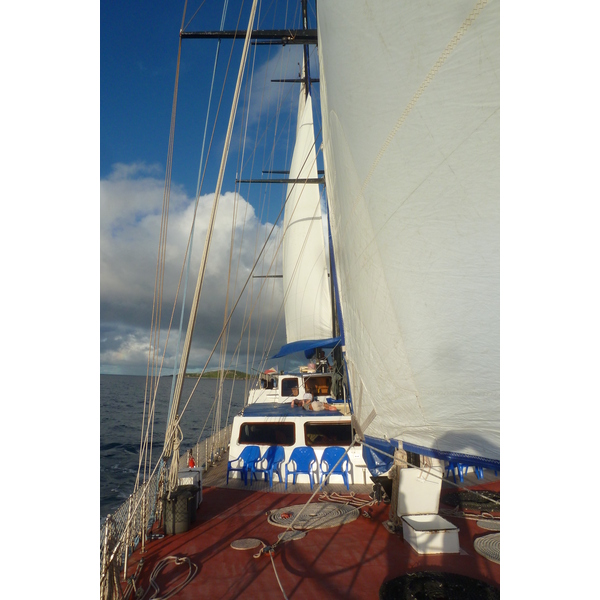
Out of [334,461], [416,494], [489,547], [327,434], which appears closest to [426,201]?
[416,494]

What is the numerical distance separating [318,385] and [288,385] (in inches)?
47.6

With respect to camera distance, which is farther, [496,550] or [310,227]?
[310,227]

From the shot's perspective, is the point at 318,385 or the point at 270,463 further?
the point at 318,385

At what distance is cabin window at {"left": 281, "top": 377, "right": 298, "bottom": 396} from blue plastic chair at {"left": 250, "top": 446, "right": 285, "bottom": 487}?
4.95 metres

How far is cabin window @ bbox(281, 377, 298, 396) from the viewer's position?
45.6ft

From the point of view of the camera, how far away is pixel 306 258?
62.1 feet

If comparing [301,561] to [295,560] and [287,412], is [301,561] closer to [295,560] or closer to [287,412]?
[295,560]

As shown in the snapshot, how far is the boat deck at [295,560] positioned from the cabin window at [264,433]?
2.11 meters

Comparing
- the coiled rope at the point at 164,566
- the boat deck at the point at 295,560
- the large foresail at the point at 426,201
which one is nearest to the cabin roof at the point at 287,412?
the boat deck at the point at 295,560

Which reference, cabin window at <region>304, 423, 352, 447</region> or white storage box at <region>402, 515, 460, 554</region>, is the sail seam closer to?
white storage box at <region>402, 515, 460, 554</region>

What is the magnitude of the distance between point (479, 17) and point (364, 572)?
5.40 meters

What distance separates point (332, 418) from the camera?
352 inches

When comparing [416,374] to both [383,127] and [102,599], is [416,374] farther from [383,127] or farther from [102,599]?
[102,599]
